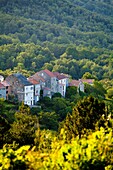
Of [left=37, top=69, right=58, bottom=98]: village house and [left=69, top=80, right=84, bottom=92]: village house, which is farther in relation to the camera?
[left=69, top=80, right=84, bottom=92]: village house

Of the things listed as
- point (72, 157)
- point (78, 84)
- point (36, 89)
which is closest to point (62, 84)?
point (78, 84)

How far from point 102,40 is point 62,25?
11.9m

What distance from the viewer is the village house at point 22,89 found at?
46.0m

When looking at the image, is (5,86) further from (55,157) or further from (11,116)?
(55,157)

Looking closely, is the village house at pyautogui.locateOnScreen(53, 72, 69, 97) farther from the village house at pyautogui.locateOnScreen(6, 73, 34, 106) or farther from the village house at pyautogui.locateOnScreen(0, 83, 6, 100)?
the village house at pyautogui.locateOnScreen(0, 83, 6, 100)

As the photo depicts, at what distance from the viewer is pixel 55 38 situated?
121875 millimetres

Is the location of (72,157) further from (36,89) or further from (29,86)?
(36,89)

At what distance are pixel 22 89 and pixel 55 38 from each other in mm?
76595

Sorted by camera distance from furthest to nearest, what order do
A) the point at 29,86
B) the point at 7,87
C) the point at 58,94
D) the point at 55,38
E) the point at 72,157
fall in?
the point at 55,38, the point at 58,94, the point at 29,86, the point at 7,87, the point at 72,157

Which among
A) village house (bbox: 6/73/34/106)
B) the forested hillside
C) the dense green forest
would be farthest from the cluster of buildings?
the forested hillside

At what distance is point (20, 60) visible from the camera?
86.3m

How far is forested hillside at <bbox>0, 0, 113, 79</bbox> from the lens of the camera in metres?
89.9

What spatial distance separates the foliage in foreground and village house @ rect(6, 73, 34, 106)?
32.6 m

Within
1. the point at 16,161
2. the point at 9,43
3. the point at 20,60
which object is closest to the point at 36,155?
the point at 16,161
